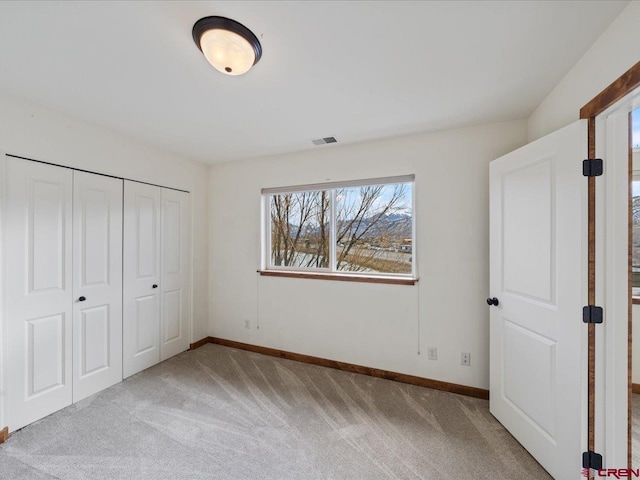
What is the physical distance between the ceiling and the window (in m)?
0.72

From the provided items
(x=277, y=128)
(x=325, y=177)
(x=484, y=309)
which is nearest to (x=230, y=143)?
(x=277, y=128)

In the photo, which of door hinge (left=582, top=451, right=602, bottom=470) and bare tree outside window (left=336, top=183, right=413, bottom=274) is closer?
door hinge (left=582, top=451, right=602, bottom=470)

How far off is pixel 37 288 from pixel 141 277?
2.75ft

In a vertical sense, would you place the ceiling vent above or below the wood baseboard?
above

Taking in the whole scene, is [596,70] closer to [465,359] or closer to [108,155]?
[465,359]

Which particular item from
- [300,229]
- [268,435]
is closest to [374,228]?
[300,229]

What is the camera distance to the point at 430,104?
80.7 inches

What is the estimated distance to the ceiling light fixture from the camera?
124cm

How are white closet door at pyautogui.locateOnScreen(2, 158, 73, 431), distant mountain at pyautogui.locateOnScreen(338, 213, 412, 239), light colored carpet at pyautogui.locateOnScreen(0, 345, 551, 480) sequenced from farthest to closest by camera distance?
distant mountain at pyautogui.locateOnScreen(338, 213, 412, 239) → white closet door at pyautogui.locateOnScreen(2, 158, 73, 431) → light colored carpet at pyautogui.locateOnScreen(0, 345, 551, 480)

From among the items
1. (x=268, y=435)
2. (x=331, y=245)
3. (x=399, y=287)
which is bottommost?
(x=268, y=435)

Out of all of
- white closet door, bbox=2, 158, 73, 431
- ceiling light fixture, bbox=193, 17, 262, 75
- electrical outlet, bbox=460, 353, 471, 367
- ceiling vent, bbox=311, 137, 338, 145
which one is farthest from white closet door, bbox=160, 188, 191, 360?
electrical outlet, bbox=460, 353, 471, 367

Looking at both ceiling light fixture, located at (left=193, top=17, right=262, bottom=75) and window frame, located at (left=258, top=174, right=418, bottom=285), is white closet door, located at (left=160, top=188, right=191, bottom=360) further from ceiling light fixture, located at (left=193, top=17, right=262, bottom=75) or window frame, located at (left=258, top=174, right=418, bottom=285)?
ceiling light fixture, located at (left=193, top=17, right=262, bottom=75)

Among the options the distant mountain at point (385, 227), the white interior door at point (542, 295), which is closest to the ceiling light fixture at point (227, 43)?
the white interior door at point (542, 295)

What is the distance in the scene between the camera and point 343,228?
305 cm
